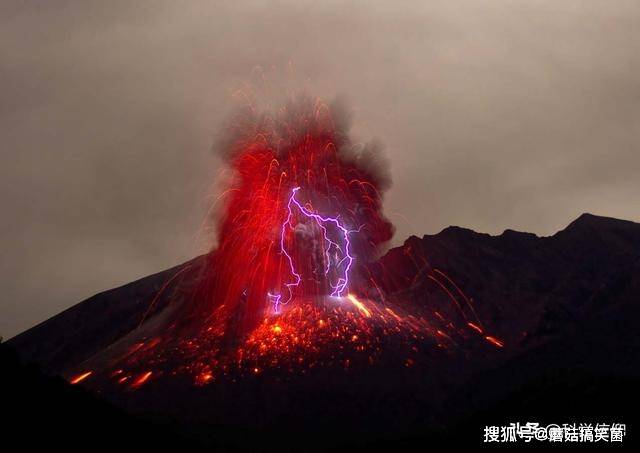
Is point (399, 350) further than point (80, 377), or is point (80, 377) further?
point (399, 350)

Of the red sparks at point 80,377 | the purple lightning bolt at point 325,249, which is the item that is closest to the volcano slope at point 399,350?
the red sparks at point 80,377

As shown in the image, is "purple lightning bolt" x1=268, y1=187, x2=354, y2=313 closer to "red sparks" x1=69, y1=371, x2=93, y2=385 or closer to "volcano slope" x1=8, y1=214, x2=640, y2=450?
"volcano slope" x1=8, y1=214, x2=640, y2=450

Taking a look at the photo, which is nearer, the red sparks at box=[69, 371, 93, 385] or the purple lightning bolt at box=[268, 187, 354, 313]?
the red sparks at box=[69, 371, 93, 385]

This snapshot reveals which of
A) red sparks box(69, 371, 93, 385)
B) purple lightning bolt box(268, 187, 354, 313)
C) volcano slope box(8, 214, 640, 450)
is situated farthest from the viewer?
purple lightning bolt box(268, 187, 354, 313)

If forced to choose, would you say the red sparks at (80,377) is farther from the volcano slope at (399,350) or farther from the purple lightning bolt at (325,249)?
the purple lightning bolt at (325,249)

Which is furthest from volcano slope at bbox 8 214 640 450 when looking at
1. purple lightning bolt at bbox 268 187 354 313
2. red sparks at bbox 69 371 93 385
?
purple lightning bolt at bbox 268 187 354 313

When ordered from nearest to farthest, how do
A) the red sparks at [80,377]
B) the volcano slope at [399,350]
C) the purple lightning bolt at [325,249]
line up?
1. the volcano slope at [399,350]
2. the red sparks at [80,377]
3. the purple lightning bolt at [325,249]

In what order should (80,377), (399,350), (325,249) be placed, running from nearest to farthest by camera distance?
(80,377)
(399,350)
(325,249)

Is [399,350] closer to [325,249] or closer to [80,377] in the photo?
[325,249]

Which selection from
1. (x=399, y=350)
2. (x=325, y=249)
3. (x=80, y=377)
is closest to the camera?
(x=80, y=377)
